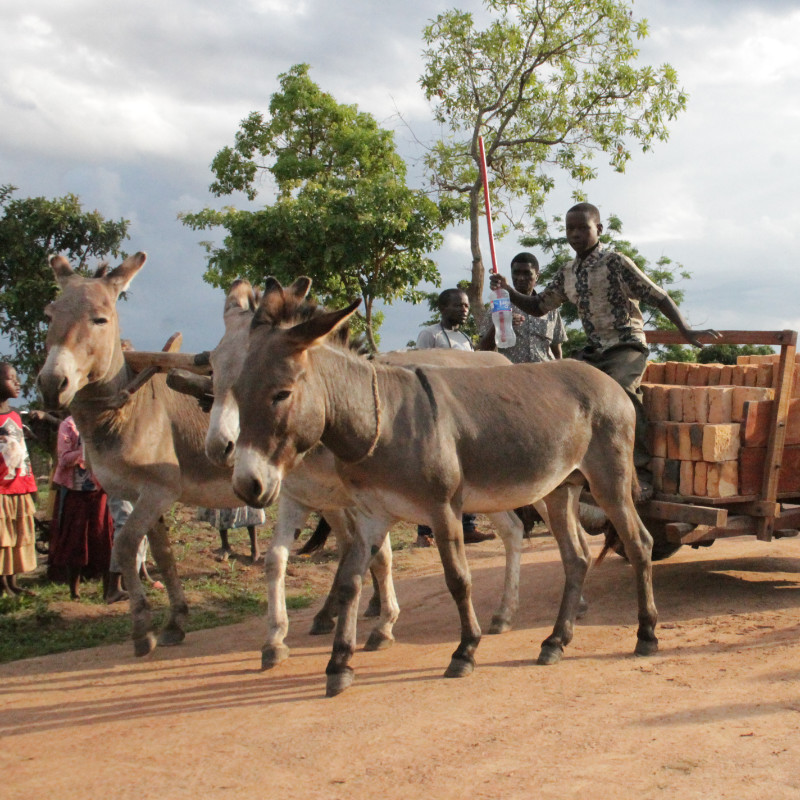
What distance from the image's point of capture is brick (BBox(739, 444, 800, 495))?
642 centimetres

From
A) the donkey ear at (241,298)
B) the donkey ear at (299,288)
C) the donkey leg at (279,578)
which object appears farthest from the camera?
the donkey ear at (241,298)

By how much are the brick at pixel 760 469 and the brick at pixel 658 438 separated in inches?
21.9

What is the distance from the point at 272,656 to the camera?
5.54 meters

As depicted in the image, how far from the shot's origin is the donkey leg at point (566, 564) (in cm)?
536

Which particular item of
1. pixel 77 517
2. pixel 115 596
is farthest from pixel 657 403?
pixel 77 517

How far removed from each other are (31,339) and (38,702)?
10061 mm

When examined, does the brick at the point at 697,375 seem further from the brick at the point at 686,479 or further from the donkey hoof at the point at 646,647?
the donkey hoof at the point at 646,647

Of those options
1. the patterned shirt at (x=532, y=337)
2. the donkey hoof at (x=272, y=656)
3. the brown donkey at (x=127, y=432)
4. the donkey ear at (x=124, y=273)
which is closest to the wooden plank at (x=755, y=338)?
the patterned shirt at (x=532, y=337)

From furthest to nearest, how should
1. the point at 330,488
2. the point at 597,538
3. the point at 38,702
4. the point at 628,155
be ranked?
the point at 628,155 < the point at 597,538 < the point at 330,488 < the point at 38,702

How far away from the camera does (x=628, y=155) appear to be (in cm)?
1883

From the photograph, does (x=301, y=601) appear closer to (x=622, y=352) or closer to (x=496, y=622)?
(x=496, y=622)

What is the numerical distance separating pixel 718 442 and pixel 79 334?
15.0 ft

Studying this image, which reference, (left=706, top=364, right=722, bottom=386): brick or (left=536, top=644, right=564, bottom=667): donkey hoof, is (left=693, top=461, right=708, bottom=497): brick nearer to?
(left=706, top=364, right=722, bottom=386): brick

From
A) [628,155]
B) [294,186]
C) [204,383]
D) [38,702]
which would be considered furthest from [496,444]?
[294,186]
